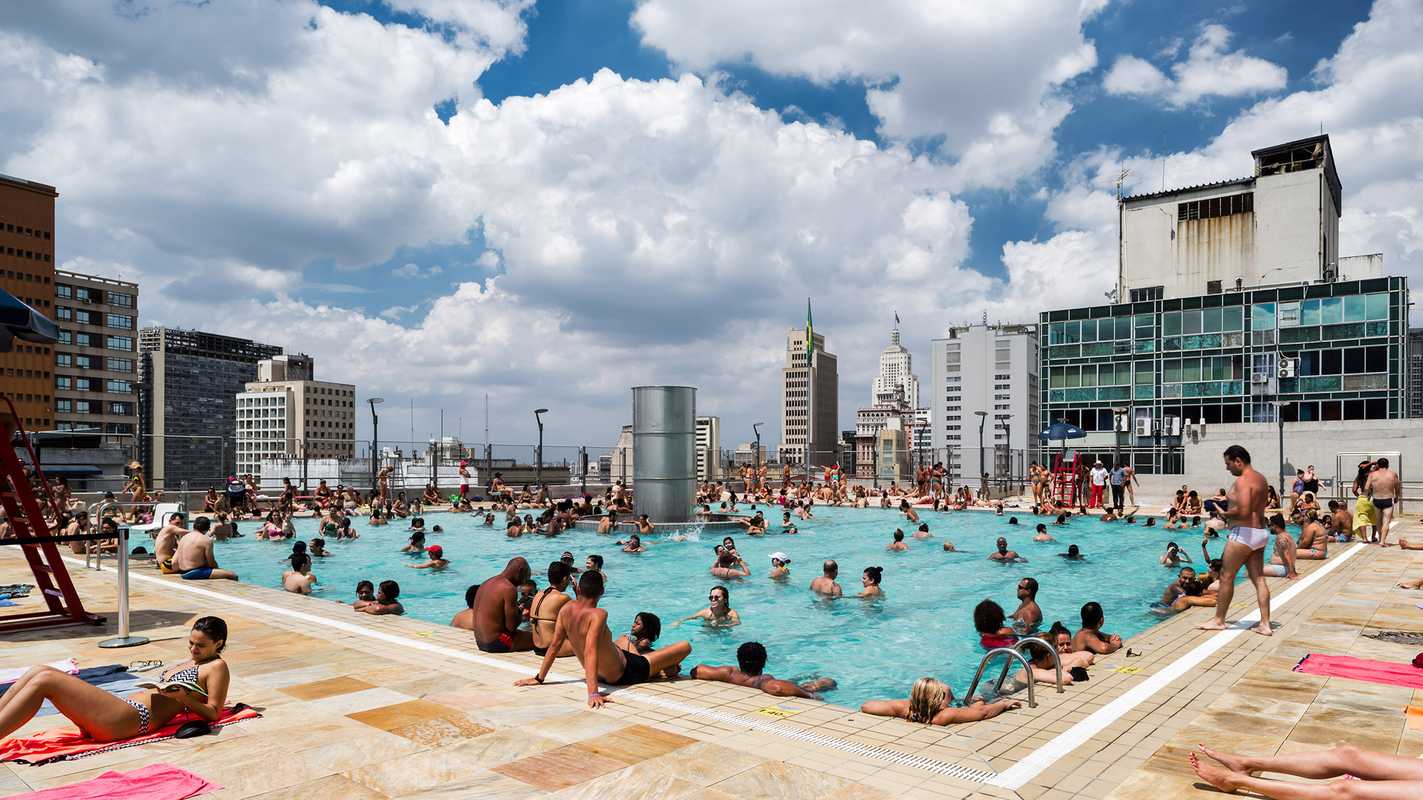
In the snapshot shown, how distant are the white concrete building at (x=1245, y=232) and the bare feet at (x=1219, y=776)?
68.8 meters

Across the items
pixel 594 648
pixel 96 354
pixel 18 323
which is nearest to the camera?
pixel 594 648

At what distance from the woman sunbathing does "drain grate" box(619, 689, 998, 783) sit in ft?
9.75

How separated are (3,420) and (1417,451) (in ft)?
152

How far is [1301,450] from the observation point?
1471 inches

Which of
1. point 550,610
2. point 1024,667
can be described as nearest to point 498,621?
point 550,610

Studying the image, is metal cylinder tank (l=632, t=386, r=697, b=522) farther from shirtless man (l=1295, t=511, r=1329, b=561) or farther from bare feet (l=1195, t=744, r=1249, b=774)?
bare feet (l=1195, t=744, r=1249, b=774)

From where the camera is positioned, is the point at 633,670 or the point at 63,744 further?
the point at 633,670

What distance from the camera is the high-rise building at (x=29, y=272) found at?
104938mm

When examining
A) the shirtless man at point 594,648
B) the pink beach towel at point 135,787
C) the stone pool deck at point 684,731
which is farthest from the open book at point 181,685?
the shirtless man at point 594,648

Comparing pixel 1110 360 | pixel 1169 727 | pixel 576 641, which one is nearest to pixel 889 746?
pixel 1169 727

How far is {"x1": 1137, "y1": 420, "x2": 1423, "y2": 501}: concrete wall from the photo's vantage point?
3609cm

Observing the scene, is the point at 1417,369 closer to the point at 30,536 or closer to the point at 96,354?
the point at 30,536

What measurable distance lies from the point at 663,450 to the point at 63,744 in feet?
66.7

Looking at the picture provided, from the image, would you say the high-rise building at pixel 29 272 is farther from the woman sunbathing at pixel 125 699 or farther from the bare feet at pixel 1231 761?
the bare feet at pixel 1231 761
